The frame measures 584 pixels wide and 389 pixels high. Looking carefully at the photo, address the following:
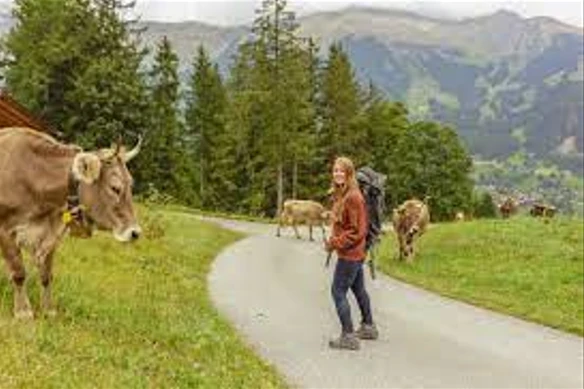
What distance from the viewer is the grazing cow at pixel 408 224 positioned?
3303cm

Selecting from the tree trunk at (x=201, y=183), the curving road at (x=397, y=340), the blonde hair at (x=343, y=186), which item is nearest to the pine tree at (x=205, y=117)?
the tree trunk at (x=201, y=183)

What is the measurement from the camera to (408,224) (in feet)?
108

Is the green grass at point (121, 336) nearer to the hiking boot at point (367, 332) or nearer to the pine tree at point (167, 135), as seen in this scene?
the hiking boot at point (367, 332)

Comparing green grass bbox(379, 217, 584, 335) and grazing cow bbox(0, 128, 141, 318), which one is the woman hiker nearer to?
grazing cow bbox(0, 128, 141, 318)

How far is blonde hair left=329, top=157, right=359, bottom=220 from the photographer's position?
15609mm

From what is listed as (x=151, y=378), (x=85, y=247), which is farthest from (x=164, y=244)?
(x=151, y=378)

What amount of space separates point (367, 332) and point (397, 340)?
1.91 ft

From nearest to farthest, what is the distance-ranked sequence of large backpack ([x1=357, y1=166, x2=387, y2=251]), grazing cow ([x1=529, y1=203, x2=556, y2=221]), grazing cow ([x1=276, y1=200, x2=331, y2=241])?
1. large backpack ([x1=357, y1=166, x2=387, y2=251])
2. grazing cow ([x1=276, y1=200, x2=331, y2=241])
3. grazing cow ([x1=529, y1=203, x2=556, y2=221])

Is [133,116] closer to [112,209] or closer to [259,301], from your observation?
[259,301]

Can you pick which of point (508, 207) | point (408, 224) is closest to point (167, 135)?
point (508, 207)

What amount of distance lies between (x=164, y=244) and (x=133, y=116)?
37410 mm

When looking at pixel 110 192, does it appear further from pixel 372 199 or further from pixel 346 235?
pixel 372 199

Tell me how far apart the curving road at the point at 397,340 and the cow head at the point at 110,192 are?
9.64 feet

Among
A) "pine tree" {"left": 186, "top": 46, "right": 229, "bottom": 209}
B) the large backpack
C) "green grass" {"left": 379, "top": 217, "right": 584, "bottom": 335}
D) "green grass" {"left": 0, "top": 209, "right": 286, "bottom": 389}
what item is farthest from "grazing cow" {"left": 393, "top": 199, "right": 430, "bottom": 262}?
"pine tree" {"left": 186, "top": 46, "right": 229, "bottom": 209}
